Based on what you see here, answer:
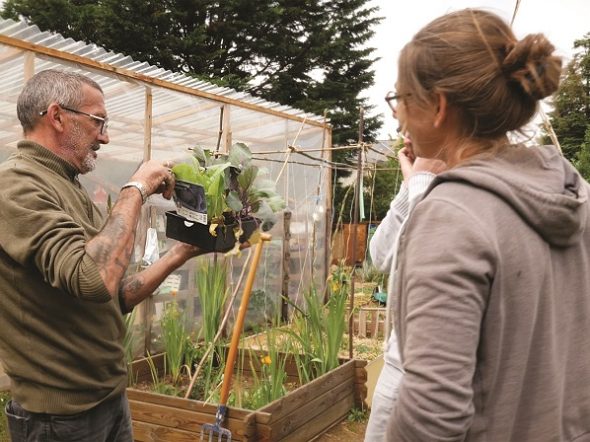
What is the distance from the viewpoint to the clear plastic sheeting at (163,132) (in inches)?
149

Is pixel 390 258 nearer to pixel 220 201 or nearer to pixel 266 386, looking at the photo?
pixel 220 201

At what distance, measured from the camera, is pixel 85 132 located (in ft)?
5.78

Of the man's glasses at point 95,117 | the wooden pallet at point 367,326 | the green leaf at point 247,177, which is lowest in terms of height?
the wooden pallet at point 367,326

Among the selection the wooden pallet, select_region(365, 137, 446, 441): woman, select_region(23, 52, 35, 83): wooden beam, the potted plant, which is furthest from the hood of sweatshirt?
the wooden pallet

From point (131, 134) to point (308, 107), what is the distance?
11.5 meters

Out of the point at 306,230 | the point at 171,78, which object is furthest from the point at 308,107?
the point at 171,78

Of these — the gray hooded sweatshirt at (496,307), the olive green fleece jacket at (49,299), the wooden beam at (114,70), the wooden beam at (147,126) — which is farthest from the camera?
the wooden beam at (147,126)

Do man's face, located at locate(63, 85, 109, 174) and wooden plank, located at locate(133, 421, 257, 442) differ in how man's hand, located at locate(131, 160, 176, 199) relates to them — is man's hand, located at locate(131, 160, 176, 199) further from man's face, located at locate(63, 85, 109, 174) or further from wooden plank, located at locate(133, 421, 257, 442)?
wooden plank, located at locate(133, 421, 257, 442)

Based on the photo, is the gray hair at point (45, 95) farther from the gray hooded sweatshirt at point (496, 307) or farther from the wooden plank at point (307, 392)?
the wooden plank at point (307, 392)

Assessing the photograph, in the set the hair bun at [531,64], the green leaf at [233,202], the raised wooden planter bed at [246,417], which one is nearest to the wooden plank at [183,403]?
the raised wooden planter bed at [246,417]

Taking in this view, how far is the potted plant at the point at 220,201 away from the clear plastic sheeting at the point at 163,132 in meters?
1.44

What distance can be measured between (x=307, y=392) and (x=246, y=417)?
62 centimetres

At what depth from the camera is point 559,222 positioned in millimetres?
859

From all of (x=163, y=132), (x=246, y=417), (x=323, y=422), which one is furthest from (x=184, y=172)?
(x=163, y=132)
